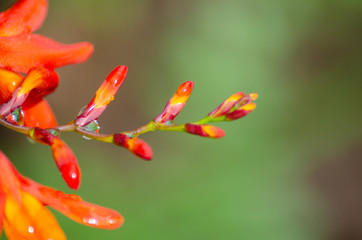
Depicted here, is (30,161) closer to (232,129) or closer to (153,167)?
(153,167)

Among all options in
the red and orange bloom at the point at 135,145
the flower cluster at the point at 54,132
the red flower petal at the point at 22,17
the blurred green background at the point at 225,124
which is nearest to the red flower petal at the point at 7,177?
the flower cluster at the point at 54,132

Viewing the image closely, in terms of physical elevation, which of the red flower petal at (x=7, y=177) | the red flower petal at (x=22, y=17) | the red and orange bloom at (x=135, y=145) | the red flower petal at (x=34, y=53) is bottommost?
the red flower petal at (x=7, y=177)

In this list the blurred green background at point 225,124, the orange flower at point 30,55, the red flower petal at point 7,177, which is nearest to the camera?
the red flower petal at point 7,177

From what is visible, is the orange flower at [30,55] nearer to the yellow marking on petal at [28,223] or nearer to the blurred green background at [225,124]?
the yellow marking on petal at [28,223]

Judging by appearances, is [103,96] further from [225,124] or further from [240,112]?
[225,124]

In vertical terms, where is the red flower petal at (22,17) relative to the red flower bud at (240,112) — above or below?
above

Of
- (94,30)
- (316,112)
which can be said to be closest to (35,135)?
(94,30)

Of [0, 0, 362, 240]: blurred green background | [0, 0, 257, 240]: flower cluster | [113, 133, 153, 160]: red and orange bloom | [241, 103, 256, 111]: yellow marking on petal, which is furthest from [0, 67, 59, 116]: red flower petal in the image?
[0, 0, 362, 240]: blurred green background

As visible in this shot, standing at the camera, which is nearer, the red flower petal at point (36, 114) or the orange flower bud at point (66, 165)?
the orange flower bud at point (66, 165)
